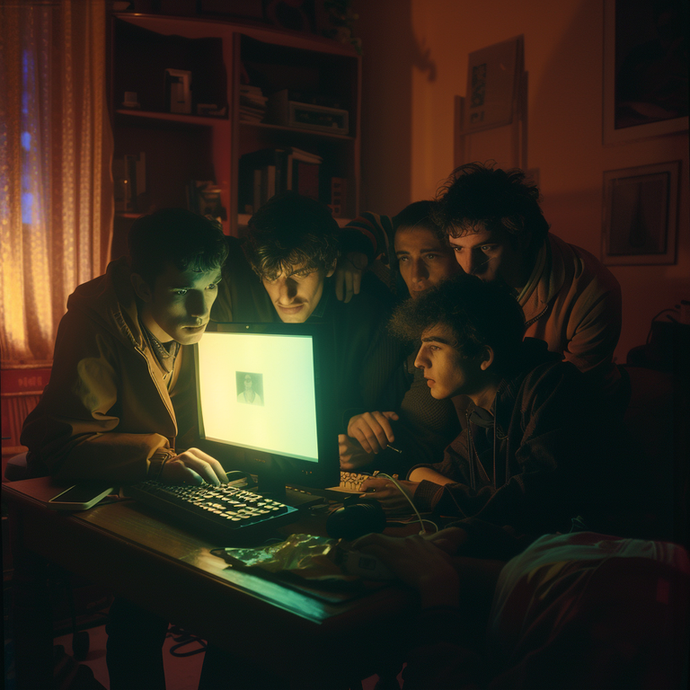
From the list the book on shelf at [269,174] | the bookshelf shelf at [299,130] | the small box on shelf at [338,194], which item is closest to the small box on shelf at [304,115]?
the bookshelf shelf at [299,130]

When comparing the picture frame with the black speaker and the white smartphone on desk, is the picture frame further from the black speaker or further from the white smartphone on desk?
the white smartphone on desk

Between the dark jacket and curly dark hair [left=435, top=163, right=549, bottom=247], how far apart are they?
36cm

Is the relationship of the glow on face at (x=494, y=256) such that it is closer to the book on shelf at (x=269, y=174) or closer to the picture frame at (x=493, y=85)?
the picture frame at (x=493, y=85)

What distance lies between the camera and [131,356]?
1389 mm

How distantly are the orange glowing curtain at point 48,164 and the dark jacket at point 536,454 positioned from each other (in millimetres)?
2135

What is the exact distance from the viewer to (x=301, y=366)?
1.13m

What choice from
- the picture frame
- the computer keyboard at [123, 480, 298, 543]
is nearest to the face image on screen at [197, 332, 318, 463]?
the computer keyboard at [123, 480, 298, 543]

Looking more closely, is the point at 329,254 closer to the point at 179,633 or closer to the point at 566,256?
→ the point at 566,256

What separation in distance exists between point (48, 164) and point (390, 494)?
2.28 meters

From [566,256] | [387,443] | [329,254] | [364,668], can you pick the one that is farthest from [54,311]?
[364,668]

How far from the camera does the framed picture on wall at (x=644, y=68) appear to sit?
1476mm

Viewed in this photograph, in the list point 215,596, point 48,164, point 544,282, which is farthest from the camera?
point 48,164

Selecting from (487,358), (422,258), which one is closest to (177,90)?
(422,258)

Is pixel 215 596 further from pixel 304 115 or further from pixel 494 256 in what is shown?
pixel 304 115
